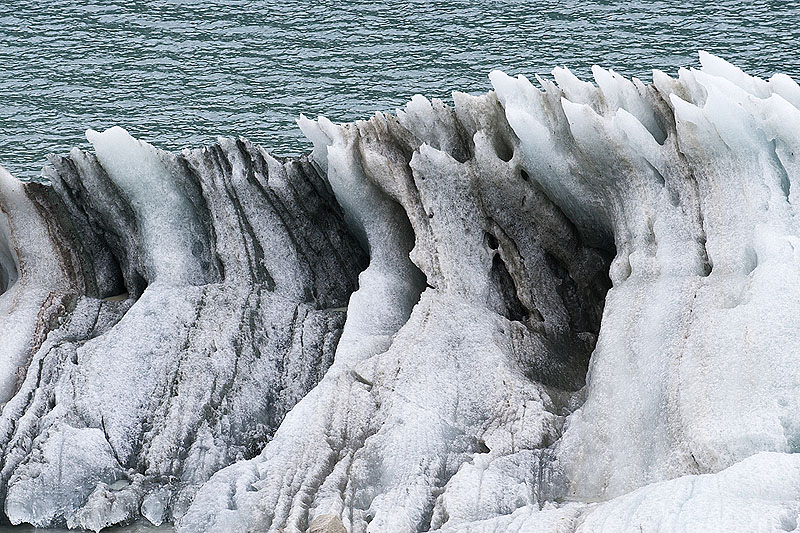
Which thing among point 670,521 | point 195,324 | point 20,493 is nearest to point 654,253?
point 670,521

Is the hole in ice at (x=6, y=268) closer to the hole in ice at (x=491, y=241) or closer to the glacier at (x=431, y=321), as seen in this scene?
the glacier at (x=431, y=321)

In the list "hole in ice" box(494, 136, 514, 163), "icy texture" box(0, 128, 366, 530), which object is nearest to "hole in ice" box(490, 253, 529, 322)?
"hole in ice" box(494, 136, 514, 163)

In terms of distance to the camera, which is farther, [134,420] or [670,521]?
[134,420]

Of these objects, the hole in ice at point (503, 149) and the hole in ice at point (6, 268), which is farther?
the hole in ice at point (6, 268)

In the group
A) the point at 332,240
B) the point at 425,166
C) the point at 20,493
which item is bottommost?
the point at 20,493

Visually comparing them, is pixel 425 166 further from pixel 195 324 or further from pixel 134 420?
pixel 134 420

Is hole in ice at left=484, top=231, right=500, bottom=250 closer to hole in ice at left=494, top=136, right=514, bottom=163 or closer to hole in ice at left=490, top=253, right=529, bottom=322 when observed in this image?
hole in ice at left=490, top=253, right=529, bottom=322

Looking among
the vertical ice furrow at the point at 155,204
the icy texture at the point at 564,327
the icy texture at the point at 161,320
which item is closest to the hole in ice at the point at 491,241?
the icy texture at the point at 564,327
